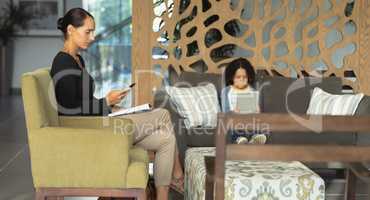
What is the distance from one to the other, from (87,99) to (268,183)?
112 centimetres

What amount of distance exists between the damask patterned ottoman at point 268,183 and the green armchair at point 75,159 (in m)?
0.44

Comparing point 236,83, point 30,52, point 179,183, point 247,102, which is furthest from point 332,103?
point 30,52

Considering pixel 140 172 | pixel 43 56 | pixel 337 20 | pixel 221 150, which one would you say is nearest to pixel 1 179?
pixel 140 172

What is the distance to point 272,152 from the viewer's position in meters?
2.08

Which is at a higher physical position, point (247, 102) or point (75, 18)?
point (75, 18)

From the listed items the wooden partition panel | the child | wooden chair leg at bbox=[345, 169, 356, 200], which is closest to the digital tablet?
the child

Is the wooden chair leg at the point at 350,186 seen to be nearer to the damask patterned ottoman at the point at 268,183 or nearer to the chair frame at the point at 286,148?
the damask patterned ottoman at the point at 268,183

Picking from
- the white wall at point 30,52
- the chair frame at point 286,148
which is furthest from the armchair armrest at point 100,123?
the white wall at point 30,52

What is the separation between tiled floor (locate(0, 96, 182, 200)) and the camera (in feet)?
12.2

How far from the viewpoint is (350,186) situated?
127 inches

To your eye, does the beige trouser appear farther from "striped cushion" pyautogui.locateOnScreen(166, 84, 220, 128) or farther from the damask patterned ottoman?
"striped cushion" pyautogui.locateOnScreen(166, 84, 220, 128)

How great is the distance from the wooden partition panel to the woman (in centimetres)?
158

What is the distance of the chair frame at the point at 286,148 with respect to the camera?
6.55ft

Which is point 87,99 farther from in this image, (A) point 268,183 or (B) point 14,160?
(B) point 14,160
